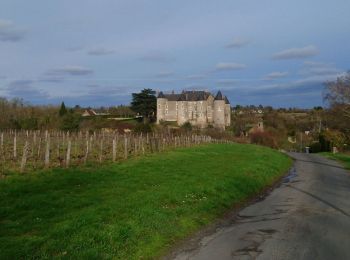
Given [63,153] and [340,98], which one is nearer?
[63,153]

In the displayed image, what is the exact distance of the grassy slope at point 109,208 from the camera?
31.0 ft

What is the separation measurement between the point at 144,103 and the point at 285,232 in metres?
120

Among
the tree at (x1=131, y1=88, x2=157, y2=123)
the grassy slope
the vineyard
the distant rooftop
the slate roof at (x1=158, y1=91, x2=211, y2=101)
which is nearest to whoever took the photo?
the grassy slope

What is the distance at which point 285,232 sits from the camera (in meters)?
11.7

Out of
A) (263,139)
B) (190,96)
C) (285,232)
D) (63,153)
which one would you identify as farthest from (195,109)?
(285,232)

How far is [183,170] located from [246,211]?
923 cm

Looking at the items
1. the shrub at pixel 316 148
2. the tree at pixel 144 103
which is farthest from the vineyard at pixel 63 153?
the tree at pixel 144 103

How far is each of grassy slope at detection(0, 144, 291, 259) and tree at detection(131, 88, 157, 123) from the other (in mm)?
107888

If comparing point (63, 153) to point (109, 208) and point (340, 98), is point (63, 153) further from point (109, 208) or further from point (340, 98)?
point (340, 98)

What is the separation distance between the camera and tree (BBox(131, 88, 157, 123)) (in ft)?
430

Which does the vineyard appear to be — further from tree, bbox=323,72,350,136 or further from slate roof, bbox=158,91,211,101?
slate roof, bbox=158,91,211,101

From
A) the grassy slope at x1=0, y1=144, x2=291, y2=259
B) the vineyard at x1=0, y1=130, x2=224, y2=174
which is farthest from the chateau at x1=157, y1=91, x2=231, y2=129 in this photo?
the grassy slope at x1=0, y1=144, x2=291, y2=259

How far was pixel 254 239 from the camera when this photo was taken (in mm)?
10914

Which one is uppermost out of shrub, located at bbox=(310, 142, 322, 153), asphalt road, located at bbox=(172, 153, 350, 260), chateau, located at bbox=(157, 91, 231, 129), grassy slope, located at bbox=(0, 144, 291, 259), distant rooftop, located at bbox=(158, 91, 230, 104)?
distant rooftop, located at bbox=(158, 91, 230, 104)
